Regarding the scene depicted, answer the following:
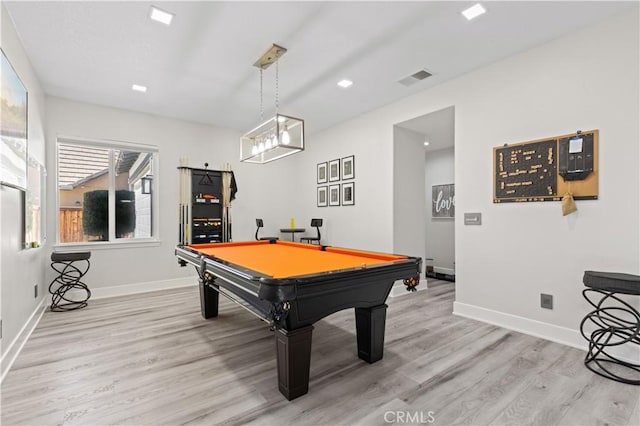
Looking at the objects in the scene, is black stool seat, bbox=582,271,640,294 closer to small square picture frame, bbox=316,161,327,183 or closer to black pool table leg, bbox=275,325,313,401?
black pool table leg, bbox=275,325,313,401

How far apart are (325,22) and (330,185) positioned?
329cm

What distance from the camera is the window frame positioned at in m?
4.32

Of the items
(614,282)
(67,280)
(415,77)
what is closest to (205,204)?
(67,280)

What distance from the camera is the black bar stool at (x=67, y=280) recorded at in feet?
12.7

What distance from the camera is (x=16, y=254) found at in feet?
8.87

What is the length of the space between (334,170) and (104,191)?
3.79m

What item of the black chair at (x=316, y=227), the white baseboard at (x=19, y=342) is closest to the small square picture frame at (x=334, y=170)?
the black chair at (x=316, y=227)

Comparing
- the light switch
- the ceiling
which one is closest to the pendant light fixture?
the ceiling

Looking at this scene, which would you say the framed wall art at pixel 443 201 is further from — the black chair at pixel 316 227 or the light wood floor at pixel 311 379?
the light wood floor at pixel 311 379

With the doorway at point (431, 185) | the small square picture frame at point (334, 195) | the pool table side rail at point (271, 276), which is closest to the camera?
the pool table side rail at point (271, 276)

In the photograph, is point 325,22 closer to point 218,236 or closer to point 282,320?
point 282,320

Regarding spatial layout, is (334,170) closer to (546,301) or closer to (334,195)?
(334,195)

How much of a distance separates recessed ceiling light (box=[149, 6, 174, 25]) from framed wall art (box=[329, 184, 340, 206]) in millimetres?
3580

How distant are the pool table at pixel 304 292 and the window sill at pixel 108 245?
2614mm
